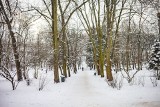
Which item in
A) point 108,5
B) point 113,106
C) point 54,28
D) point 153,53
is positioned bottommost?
point 113,106

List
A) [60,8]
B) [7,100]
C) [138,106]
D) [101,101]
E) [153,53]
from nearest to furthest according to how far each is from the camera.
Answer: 1. [138,106]
2. [101,101]
3. [7,100]
4. [60,8]
5. [153,53]

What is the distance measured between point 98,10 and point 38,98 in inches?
569

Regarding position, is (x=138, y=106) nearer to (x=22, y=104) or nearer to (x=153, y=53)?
(x=22, y=104)

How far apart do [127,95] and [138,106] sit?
2312 millimetres

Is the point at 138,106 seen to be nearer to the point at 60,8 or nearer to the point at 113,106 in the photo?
the point at 113,106

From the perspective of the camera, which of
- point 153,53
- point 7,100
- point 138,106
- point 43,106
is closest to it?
point 138,106

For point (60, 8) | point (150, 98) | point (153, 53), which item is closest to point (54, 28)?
point (60, 8)

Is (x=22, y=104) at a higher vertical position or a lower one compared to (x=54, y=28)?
lower

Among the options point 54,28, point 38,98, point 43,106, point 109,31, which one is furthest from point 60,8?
point 43,106

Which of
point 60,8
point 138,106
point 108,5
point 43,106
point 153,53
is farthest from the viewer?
point 153,53

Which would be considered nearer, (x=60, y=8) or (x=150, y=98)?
(x=150, y=98)

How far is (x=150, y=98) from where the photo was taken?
9.20 meters

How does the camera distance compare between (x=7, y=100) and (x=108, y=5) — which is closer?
(x=7, y=100)

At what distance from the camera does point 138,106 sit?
25.9 ft
